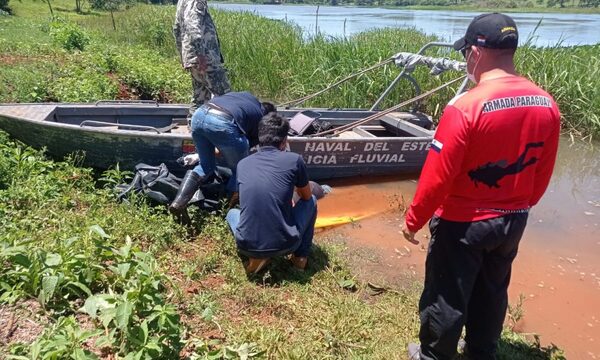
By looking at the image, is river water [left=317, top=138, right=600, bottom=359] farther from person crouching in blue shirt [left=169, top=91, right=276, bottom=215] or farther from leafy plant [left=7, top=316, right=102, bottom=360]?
leafy plant [left=7, top=316, right=102, bottom=360]

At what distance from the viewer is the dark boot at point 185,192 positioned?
444 centimetres

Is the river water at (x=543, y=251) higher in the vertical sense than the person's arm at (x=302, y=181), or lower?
lower

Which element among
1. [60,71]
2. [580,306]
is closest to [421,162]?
[580,306]

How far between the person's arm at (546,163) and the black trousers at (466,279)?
0.24 metres

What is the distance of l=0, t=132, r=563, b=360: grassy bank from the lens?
254 centimetres

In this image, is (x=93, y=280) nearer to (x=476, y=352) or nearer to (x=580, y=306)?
(x=476, y=352)

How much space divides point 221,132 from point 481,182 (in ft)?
8.55

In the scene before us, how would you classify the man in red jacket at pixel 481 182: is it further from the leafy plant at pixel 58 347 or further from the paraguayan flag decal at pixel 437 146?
the leafy plant at pixel 58 347

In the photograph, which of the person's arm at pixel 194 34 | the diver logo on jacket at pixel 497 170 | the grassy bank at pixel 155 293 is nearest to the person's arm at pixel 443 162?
the diver logo on jacket at pixel 497 170

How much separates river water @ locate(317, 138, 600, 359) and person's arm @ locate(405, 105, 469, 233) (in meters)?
1.96

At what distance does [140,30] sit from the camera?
16.1 metres

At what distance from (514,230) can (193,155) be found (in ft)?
11.9

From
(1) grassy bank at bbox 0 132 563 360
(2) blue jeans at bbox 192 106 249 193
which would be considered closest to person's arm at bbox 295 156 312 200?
(1) grassy bank at bbox 0 132 563 360

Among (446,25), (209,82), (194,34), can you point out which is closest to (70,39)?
(209,82)
